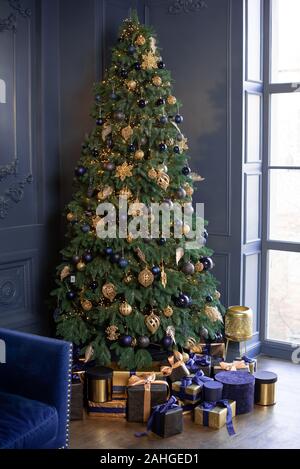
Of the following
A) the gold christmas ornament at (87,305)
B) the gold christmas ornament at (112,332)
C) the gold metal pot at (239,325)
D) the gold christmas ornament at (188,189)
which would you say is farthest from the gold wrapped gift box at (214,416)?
the gold christmas ornament at (188,189)

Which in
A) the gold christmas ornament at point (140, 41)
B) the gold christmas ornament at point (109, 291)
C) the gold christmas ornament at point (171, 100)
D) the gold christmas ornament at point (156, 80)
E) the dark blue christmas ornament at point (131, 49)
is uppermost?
the gold christmas ornament at point (140, 41)

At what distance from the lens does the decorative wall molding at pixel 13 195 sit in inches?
180

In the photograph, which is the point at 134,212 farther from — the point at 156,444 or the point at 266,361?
the point at 266,361

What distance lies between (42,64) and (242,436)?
2.90 metres

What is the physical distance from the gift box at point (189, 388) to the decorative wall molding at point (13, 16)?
8.55 ft

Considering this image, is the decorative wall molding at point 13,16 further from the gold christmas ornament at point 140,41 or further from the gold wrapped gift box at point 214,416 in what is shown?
the gold wrapped gift box at point 214,416

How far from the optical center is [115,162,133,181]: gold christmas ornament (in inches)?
167

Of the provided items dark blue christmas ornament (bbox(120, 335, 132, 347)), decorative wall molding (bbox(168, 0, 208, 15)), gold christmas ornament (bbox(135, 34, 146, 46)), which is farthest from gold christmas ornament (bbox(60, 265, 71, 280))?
decorative wall molding (bbox(168, 0, 208, 15))

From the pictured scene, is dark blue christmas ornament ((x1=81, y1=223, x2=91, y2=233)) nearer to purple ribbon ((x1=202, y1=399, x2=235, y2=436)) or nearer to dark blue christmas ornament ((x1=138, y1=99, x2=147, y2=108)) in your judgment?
dark blue christmas ornament ((x1=138, y1=99, x2=147, y2=108))

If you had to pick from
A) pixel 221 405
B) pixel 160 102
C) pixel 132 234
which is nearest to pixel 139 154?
pixel 160 102

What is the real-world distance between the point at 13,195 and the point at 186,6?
1.98 m

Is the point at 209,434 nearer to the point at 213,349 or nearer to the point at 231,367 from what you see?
the point at 231,367

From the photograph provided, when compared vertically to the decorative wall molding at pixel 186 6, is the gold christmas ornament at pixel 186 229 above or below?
below

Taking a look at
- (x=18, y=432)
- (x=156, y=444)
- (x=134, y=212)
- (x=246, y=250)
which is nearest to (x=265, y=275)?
(x=246, y=250)
